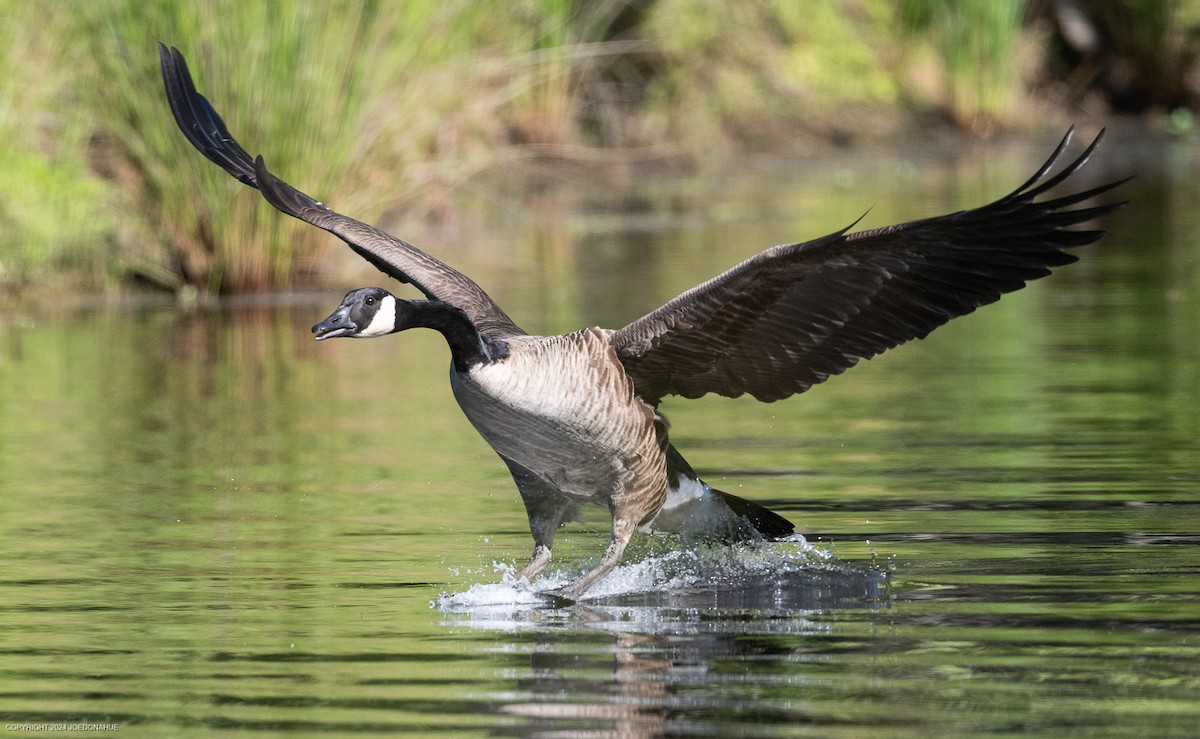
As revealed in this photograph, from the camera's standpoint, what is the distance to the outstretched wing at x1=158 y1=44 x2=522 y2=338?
319 inches

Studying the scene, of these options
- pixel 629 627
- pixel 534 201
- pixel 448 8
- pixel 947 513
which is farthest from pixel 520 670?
pixel 534 201

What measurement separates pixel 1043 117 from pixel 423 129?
18.7m

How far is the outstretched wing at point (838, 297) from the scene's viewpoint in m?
6.94

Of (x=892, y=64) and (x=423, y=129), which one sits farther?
(x=892, y=64)

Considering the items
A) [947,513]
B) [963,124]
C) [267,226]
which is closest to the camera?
[947,513]

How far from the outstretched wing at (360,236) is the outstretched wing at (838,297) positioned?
2.24 ft

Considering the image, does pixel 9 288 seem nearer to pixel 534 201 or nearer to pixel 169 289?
pixel 169 289

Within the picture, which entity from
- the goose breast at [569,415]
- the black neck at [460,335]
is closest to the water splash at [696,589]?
the goose breast at [569,415]

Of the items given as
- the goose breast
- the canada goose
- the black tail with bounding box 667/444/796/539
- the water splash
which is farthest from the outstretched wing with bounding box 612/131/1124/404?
the water splash

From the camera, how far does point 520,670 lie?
6000 mm

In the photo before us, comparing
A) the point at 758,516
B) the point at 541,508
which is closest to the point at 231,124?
the point at 541,508

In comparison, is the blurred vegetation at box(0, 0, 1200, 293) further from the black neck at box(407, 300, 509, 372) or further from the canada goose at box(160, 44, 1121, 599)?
the black neck at box(407, 300, 509, 372)

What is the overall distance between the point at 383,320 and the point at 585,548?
1.77m

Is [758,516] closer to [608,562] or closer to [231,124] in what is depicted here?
[608,562]
